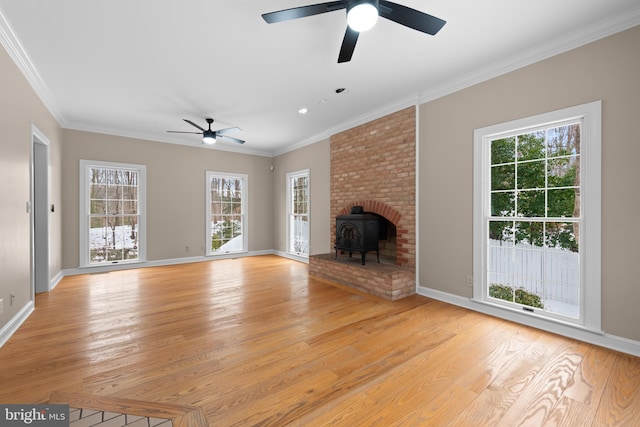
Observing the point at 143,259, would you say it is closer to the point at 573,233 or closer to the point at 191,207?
the point at 191,207

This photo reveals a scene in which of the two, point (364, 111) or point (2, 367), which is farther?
point (364, 111)

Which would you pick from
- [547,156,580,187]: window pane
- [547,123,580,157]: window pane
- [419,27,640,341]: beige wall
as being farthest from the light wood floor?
[547,123,580,157]: window pane

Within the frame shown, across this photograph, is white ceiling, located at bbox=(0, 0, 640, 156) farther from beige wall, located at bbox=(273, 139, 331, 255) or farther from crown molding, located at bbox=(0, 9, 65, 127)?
beige wall, located at bbox=(273, 139, 331, 255)

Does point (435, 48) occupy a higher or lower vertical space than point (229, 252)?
higher

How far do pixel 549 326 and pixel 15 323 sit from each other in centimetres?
535

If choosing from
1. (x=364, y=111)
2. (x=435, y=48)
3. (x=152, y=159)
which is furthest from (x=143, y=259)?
(x=435, y=48)

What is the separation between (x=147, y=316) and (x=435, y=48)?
14.0 ft

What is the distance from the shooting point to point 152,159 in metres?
5.89

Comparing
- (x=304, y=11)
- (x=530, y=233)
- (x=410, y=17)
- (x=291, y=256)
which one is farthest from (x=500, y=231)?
(x=291, y=256)

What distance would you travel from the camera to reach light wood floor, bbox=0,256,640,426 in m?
1.70

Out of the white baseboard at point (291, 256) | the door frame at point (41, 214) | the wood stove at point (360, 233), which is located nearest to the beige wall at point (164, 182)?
the white baseboard at point (291, 256)

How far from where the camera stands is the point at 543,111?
2801 millimetres

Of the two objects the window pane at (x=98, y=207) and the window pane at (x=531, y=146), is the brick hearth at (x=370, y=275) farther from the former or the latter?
the window pane at (x=98, y=207)

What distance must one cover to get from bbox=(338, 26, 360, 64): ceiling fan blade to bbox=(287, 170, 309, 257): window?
4087mm
